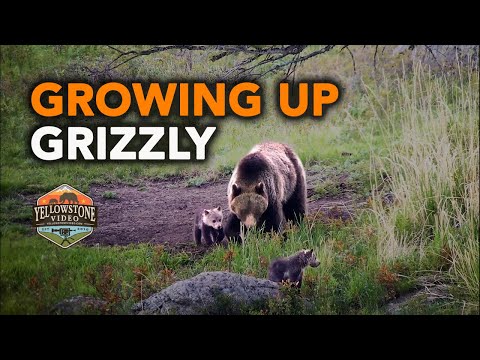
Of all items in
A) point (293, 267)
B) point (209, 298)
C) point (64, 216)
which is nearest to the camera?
point (209, 298)

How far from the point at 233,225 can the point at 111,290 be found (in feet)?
4.40

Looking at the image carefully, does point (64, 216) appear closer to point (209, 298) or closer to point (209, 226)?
point (209, 226)

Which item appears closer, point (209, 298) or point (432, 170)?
point (209, 298)

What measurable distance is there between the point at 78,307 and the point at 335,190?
2796 millimetres

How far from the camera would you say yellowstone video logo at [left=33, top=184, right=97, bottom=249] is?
25.9 ft

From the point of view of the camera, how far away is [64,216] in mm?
7945

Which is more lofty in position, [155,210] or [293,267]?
[155,210]

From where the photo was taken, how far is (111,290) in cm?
781

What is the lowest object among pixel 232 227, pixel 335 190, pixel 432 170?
pixel 232 227

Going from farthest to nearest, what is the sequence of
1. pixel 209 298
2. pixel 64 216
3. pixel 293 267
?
pixel 64 216
pixel 293 267
pixel 209 298

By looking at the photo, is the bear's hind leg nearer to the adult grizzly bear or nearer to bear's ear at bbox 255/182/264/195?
the adult grizzly bear

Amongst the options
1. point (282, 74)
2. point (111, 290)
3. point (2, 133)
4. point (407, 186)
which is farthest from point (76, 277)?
point (407, 186)

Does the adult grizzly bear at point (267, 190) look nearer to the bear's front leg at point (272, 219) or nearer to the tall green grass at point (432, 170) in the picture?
the bear's front leg at point (272, 219)

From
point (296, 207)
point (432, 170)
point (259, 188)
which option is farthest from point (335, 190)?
point (432, 170)
